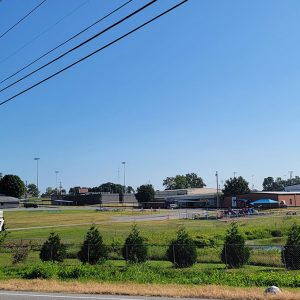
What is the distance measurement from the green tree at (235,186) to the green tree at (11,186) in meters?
71.0

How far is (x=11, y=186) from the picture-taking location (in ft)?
557

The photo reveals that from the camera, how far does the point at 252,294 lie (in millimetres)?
14469

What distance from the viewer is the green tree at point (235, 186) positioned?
158250 mm

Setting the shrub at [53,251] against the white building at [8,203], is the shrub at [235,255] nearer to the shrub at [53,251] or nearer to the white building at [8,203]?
the shrub at [53,251]

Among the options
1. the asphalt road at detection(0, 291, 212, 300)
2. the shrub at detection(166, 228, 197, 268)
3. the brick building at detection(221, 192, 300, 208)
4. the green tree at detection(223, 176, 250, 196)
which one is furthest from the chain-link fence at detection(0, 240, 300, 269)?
the green tree at detection(223, 176, 250, 196)

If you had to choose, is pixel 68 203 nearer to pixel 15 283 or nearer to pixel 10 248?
pixel 10 248

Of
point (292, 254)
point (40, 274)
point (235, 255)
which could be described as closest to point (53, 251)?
point (40, 274)

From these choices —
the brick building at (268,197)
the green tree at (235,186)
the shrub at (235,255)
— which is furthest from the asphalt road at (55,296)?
the green tree at (235,186)

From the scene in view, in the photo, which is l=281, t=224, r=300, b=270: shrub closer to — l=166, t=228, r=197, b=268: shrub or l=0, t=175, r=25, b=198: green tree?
l=166, t=228, r=197, b=268: shrub

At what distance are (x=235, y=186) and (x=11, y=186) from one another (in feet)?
249

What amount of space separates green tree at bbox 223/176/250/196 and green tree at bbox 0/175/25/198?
71007 mm

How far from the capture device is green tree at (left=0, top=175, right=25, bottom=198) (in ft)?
557

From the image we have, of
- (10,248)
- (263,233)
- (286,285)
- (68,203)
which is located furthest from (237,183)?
(286,285)

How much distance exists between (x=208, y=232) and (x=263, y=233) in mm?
6576
